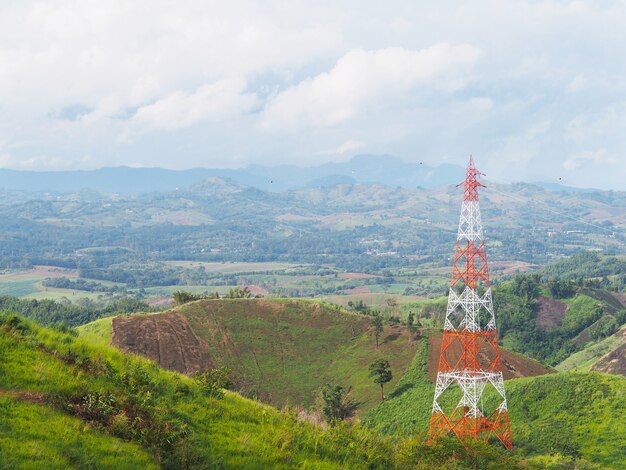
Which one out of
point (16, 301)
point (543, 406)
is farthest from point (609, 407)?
point (16, 301)

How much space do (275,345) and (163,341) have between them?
1667 centimetres

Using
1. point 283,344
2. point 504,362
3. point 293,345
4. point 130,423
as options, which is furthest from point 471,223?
point 283,344

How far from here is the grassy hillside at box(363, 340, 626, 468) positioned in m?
47.0

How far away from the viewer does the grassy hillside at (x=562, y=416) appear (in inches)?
1849

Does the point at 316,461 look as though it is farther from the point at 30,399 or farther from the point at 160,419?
the point at 30,399

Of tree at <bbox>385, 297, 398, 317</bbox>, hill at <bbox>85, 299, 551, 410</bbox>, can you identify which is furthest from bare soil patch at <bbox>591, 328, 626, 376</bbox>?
tree at <bbox>385, 297, 398, 317</bbox>

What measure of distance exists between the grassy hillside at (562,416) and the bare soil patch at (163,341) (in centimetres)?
2595

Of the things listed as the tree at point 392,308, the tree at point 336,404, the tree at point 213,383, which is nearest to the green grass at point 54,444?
the tree at point 213,383

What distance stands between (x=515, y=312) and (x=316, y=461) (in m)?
138

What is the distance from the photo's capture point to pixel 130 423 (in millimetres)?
13648

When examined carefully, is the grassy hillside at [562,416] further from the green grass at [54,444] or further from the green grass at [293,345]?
the green grass at [54,444]

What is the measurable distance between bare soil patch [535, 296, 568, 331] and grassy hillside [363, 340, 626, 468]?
8503 centimetres

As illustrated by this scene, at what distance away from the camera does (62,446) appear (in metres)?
11.6

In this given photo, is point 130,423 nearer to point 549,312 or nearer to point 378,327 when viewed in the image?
point 378,327
